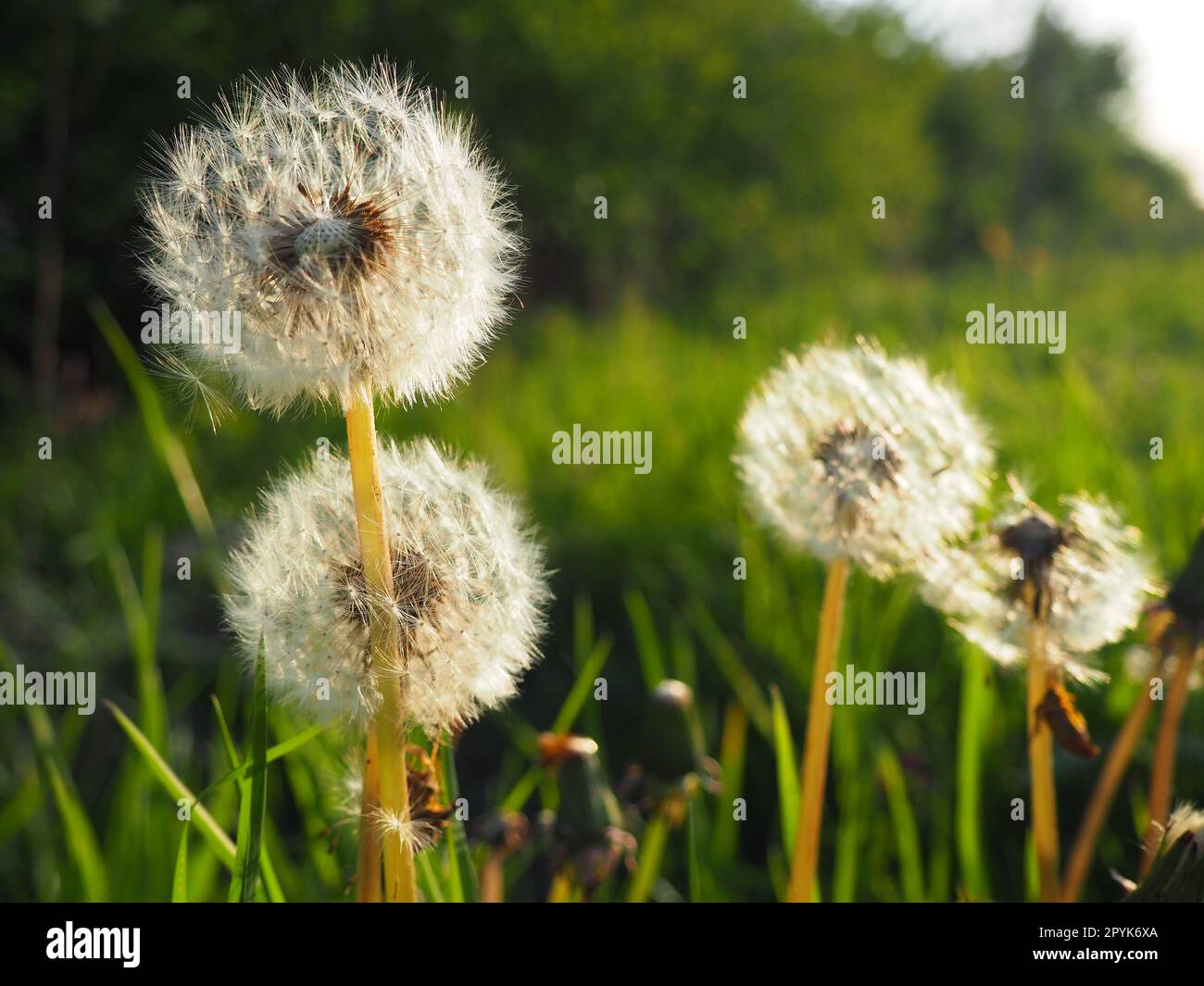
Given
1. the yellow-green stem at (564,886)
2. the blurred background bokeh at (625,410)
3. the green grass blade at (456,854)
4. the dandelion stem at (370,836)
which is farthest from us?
the blurred background bokeh at (625,410)

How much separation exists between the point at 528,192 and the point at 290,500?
863cm

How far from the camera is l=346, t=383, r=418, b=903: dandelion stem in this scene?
71 cm

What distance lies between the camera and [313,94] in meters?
0.86

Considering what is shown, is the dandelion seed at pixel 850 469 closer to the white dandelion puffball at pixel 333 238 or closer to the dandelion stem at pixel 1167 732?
the dandelion stem at pixel 1167 732

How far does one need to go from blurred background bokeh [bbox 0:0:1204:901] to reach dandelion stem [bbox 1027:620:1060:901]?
0.18 metres

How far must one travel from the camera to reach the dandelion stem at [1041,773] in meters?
1.00

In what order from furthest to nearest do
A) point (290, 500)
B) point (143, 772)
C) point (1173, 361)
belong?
1. point (1173, 361)
2. point (143, 772)
3. point (290, 500)

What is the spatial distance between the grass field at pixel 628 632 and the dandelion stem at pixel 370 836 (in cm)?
6

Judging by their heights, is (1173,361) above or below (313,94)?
above

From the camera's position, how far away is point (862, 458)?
1.07 meters

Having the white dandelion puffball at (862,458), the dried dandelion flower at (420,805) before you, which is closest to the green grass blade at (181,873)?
the dried dandelion flower at (420,805)
